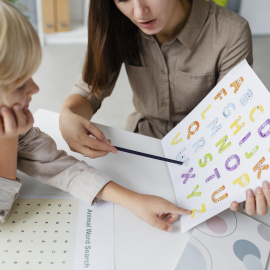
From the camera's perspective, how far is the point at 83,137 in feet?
2.95

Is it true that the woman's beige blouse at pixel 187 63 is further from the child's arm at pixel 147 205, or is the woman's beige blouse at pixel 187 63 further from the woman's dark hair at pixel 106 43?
the child's arm at pixel 147 205

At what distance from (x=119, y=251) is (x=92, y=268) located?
0.21ft

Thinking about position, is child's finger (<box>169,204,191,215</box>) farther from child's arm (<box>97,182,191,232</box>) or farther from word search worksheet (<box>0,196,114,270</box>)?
word search worksheet (<box>0,196,114,270</box>)

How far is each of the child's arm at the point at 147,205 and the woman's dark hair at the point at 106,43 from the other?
40 centimetres

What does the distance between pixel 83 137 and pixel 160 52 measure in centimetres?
39

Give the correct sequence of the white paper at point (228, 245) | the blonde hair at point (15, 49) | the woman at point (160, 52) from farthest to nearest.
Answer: the woman at point (160, 52) → the white paper at point (228, 245) → the blonde hair at point (15, 49)

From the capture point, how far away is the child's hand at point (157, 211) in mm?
751

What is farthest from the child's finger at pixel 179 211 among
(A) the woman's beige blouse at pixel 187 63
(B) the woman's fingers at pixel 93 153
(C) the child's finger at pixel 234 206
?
(A) the woman's beige blouse at pixel 187 63

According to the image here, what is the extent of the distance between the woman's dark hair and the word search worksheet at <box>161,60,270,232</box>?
1.05ft

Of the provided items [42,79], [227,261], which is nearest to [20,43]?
[227,261]

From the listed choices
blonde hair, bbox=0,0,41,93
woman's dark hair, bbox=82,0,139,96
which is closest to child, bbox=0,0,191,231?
blonde hair, bbox=0,0,41,93

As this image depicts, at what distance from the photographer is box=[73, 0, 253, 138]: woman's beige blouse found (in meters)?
1.05

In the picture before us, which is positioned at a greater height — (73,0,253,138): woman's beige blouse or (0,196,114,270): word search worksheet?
(73,0,253,138): woman's beige blouse

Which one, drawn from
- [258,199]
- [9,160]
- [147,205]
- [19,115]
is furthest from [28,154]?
[258,199]
